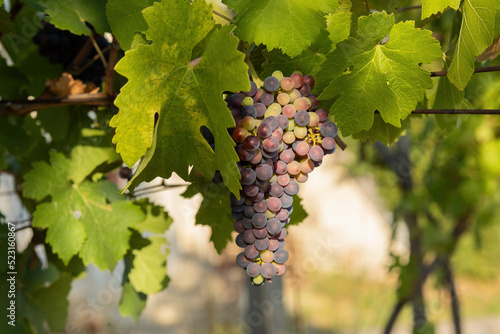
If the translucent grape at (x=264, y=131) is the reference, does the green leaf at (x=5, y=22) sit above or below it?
above

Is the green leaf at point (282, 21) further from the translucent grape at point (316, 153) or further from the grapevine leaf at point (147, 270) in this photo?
the grapevine leaf at point (147, 270)

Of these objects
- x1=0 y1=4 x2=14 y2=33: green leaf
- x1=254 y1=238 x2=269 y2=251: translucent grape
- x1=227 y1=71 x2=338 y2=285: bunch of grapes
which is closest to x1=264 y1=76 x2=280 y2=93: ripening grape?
x1=227 y1=71 x2=338 y2=285: bunch of grapes

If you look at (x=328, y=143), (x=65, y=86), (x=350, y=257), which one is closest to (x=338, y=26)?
(x=328, y=143)

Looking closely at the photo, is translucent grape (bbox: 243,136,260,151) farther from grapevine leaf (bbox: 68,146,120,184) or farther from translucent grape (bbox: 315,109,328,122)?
grapevine leaf (bbox: 68,146,120,184)

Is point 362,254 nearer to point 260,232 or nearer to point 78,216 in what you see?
point 78,216

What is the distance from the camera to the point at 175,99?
661 mm

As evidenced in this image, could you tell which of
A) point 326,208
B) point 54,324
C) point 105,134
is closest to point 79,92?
point 105,134

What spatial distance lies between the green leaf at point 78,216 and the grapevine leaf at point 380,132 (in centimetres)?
49

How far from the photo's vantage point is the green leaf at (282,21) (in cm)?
67

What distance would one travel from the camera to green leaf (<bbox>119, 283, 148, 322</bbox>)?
1.19 m

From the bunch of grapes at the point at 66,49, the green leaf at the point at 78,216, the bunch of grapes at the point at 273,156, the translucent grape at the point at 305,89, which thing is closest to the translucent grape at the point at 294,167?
the bunch of grapes at the point at 273,156

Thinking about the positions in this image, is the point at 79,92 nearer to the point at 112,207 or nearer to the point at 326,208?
the point at 112,207

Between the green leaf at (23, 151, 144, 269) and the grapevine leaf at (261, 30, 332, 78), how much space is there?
469 millimetres

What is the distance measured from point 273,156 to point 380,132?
0.83 ft
